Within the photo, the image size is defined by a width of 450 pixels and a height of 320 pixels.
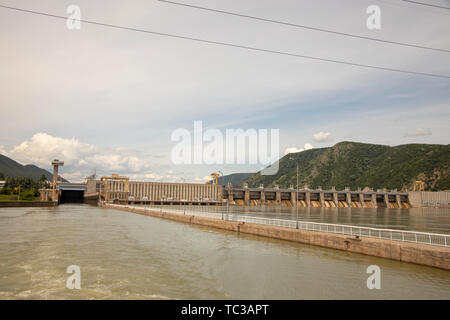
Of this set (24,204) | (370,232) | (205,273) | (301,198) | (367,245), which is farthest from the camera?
(301,198)

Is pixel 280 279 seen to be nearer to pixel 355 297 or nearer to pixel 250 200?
pixel 355 297

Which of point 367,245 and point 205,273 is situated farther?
point 367,245

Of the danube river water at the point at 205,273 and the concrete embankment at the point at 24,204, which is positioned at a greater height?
the danube river water at the point at 205,273

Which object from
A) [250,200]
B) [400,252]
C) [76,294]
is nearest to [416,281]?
[400,252]
